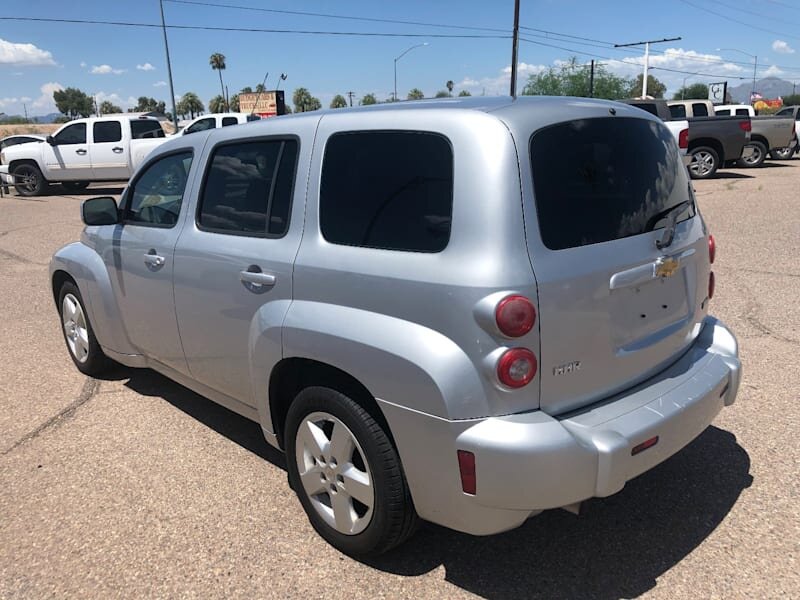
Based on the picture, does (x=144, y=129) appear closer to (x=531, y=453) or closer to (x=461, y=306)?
(x=461, y=306)

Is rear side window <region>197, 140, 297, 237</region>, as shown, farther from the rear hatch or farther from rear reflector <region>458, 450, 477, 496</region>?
rear reflector <region>458, 450, 477, 496</region>

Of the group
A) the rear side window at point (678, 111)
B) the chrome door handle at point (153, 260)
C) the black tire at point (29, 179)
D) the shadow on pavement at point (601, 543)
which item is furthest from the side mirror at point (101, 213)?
the rear side window at point (678, 111)

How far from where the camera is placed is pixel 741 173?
1862cm

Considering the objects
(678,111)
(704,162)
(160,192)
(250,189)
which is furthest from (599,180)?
(678,111)

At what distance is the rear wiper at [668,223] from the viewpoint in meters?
2.62

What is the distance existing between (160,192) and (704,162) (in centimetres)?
1692

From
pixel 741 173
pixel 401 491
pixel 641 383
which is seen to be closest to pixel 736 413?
pixel 641 383

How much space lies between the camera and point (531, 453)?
6.93ft

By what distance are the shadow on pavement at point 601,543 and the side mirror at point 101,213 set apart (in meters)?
2.73

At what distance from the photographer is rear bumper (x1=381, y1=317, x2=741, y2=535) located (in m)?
2.13

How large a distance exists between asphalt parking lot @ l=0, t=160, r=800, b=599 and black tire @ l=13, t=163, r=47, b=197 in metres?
16.3

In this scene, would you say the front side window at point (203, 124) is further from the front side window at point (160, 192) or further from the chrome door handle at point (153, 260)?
the chrome door handle at point (153, 260)

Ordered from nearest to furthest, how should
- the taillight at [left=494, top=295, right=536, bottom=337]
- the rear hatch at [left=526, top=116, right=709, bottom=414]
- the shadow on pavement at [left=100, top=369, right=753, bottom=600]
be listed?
the taillight at [left=494, top=295, right=536, bottom=337] → the rear hatch at [left=526, top=116, right=709, bottom=414] → the shadow on pavement at [left=100, top=369, right=753, bottom=600]

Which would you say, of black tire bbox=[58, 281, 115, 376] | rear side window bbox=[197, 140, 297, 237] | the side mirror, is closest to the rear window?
rear side window bbox=[197, 140, 297, 237]
